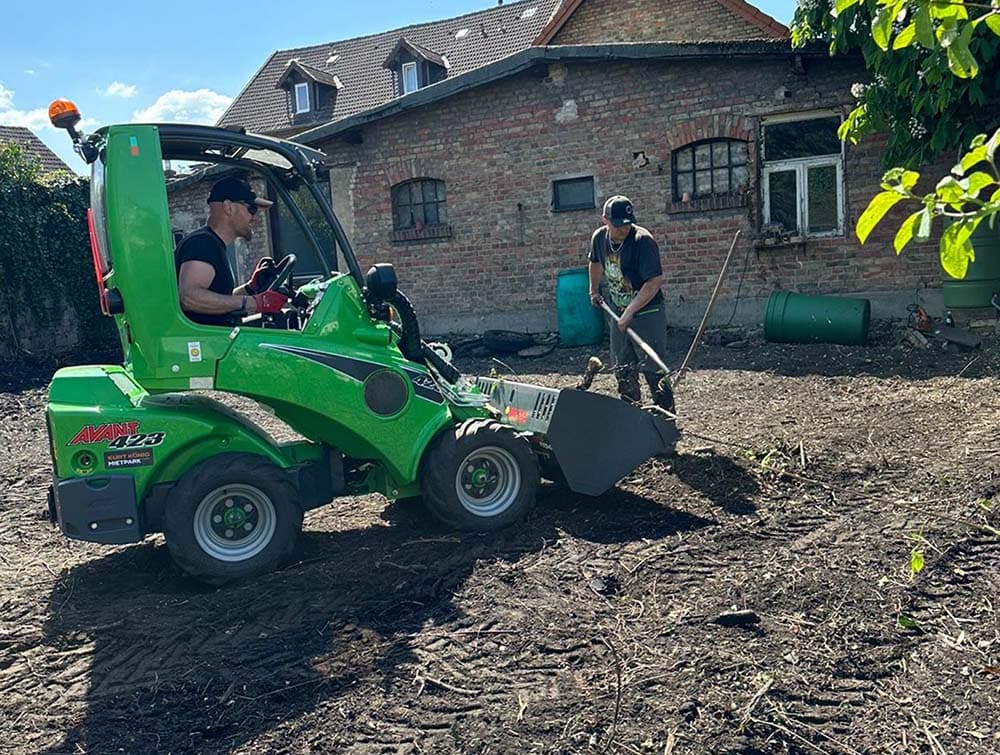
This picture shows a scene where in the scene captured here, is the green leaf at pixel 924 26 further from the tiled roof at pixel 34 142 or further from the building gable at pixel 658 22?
the tiled roof at pixel 34 142

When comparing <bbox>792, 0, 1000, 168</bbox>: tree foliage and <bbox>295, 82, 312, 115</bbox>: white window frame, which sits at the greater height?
<bbox>295, 82, 312, 115</bbox>: white window frame

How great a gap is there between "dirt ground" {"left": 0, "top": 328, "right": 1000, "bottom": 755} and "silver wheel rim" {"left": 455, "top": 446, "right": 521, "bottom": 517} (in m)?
0.21

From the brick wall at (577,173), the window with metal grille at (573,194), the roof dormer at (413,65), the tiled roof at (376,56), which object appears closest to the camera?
the brick wall at (577,173)

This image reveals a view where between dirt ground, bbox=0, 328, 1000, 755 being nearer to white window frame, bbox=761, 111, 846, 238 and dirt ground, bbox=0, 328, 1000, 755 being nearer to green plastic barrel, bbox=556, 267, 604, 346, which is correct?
white window frame, bbox=761, 111, 846, 238

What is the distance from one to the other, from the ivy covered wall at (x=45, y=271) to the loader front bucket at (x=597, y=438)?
11.2m

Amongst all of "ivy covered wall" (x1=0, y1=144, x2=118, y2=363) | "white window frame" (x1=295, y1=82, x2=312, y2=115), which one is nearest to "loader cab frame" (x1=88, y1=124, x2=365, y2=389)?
"ivy covered wall" (x1=0, y1=144, x2=118, y2=363)

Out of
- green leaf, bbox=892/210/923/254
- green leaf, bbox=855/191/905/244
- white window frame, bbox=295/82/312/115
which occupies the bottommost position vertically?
green leaf, bbox=892/210/923/254

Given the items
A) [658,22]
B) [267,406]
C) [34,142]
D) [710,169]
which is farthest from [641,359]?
[34,142]

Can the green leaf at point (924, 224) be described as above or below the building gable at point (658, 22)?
below

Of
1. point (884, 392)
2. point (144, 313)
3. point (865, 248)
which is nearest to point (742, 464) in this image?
point (884, 392)

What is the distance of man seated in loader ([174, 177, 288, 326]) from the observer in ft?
14.1

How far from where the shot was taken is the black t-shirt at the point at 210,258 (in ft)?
14.3

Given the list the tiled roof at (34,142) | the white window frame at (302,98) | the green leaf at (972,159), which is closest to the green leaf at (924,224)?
the green leaf at (972,159)

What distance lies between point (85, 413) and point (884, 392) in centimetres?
673
